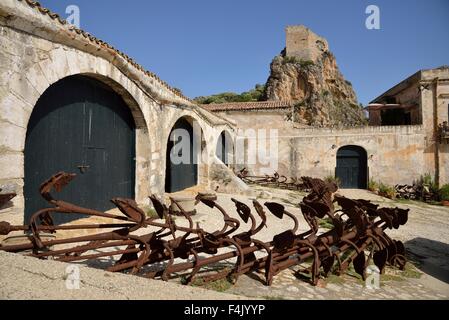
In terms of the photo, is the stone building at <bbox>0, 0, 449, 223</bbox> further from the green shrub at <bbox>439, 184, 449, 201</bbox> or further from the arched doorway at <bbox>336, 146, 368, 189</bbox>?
the green shrub at <bbox>439, 184, 449, 201</bbox>

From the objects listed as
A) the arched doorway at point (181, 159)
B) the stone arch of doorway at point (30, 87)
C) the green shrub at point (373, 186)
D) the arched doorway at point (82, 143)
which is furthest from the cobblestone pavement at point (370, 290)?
the green shrub at point (373, 186)

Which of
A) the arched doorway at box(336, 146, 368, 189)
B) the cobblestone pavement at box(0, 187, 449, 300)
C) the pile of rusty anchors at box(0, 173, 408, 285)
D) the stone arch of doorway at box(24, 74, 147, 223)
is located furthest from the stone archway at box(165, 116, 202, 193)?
the arched doorway at box(336, 146, 368, 189)

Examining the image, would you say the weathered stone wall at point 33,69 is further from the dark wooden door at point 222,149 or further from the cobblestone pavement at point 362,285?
the dark wooden door at point 222,149

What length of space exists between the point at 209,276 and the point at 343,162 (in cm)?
1648

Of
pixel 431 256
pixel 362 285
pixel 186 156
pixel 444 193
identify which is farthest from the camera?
pixel 444 193

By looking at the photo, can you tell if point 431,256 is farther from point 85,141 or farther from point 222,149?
point 222,149

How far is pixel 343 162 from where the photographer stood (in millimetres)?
17281

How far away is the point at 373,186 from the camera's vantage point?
53.1 feet

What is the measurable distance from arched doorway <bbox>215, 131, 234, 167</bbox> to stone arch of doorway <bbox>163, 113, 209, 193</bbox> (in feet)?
12.2

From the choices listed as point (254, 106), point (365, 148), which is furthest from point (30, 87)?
point (365, 148)

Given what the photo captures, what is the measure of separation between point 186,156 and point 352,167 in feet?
38.0

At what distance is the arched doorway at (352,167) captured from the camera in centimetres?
1705

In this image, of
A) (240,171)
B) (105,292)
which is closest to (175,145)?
(240,171)

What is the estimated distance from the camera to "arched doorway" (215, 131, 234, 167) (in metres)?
15.0
